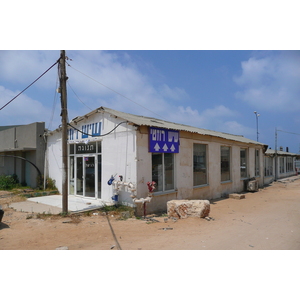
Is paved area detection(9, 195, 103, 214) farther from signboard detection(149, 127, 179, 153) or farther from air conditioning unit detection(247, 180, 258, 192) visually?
air conditioning unit detection(247, 180, 258, 192)

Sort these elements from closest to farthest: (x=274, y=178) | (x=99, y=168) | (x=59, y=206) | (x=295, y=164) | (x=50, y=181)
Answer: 1. (x=59, y=206)
2. (x=99, y=168)
3. (x=50, y=181)
4. (x=274, y=178)
5. (x=295, y=164)

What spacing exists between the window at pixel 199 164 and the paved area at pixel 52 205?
16.3 feet

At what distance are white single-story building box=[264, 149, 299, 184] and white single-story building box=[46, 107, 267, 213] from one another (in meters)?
10.6

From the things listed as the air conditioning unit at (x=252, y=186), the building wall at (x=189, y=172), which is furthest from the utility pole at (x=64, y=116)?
the air conditioning unit at (x=252, y=186)

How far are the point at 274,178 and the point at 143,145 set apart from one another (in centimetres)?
2037

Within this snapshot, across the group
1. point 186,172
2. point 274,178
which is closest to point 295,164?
point 274,178

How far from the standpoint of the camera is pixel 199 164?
1202cm

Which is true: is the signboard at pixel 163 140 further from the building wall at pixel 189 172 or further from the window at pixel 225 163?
the window at pixel 225 163

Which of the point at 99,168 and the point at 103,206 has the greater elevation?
the point at 99,168

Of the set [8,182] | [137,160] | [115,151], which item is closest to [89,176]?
[115,151]

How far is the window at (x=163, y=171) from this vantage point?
9.54 m

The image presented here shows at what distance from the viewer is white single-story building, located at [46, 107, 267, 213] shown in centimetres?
888

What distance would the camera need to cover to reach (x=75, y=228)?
22.3 feet

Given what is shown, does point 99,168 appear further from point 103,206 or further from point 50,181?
point 50,181
